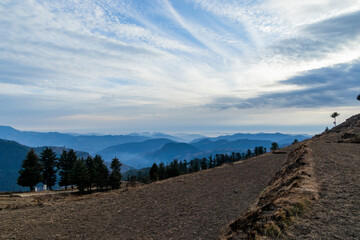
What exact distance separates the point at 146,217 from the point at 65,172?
161ft

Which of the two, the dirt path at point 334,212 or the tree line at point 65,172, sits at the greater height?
the dirt path at point 334,212

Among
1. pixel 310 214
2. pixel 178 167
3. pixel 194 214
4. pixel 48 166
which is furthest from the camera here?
pixel 178 167

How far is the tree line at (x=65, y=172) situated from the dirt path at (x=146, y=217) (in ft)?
91.1

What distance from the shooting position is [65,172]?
5441 cm

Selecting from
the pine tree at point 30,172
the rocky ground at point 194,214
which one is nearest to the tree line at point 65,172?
the pine tree at point 30,172

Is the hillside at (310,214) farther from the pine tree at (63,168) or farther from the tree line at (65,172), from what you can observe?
the pine tree at (63,168)

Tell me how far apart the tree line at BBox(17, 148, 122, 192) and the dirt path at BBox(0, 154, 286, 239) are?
91.1 feet

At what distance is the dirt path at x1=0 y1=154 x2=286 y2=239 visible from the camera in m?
11.5

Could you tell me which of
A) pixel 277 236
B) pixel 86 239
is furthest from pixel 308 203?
pixel 86 239

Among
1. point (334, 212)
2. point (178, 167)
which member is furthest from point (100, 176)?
point (178, 167)

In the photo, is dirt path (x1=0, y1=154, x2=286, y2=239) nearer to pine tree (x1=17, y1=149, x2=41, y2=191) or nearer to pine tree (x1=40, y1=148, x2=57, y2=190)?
pine tree (x1=17, y1=149, x2=41, y2=191)

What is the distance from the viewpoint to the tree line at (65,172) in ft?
142

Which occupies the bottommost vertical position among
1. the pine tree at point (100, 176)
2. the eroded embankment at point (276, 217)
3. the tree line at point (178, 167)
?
the tree line at point (178, 167)

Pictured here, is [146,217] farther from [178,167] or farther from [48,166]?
[178,167]
